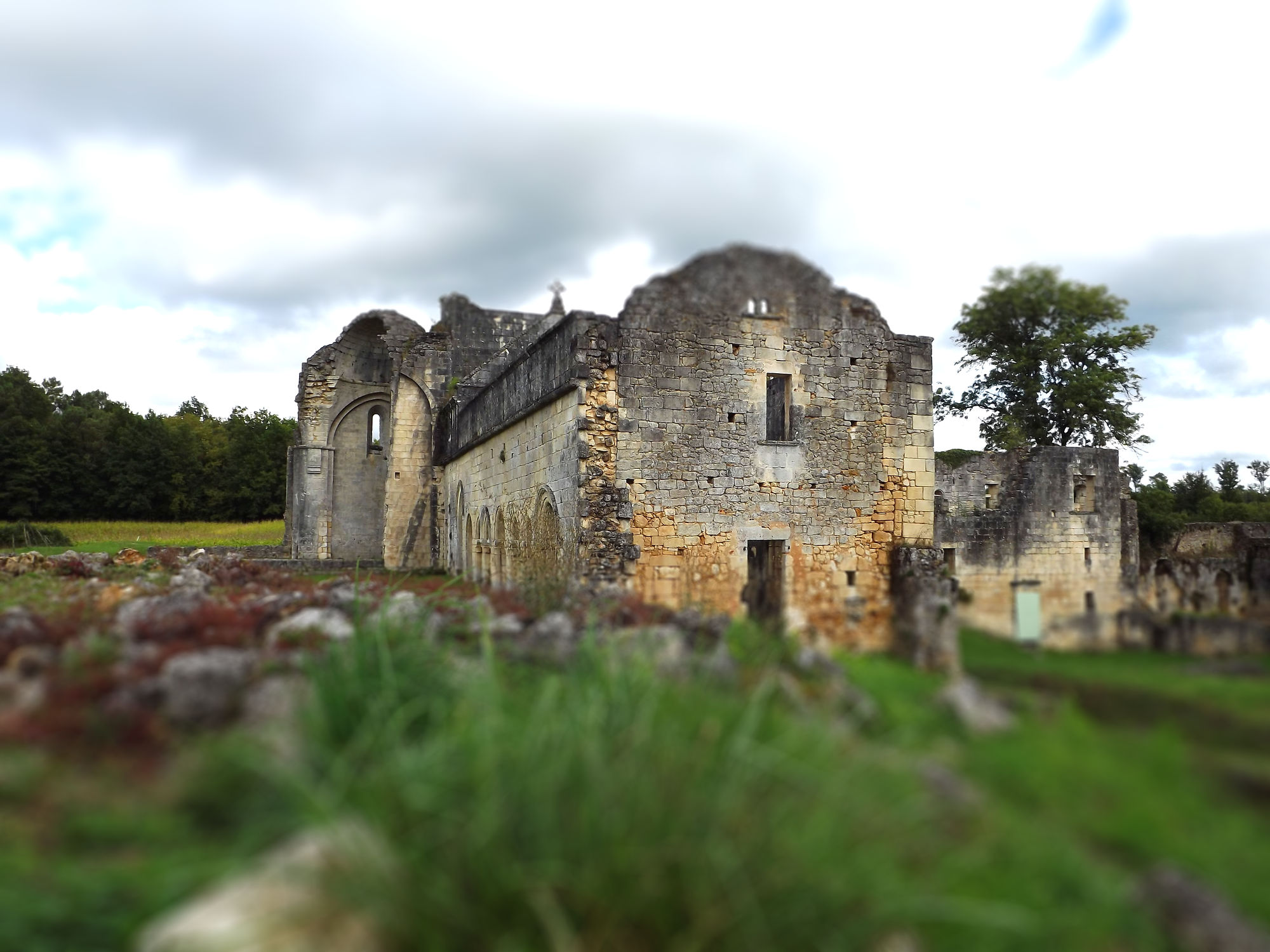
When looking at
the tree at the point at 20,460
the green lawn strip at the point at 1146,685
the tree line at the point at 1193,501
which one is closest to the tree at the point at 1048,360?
the tree line at the point at 1193,501

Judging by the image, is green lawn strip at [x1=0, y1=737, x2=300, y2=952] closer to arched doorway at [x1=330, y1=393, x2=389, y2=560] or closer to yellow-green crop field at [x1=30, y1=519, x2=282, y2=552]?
arched doorway at [x1=330, y1=393, x2=389, y2=560]

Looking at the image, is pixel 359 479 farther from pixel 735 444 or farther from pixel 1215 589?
pixel 1215 589

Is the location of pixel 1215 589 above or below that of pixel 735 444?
below

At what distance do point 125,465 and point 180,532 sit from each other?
25.7ft

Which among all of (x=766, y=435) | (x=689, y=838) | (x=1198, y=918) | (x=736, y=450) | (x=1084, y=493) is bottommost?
(x=1198, y=918)

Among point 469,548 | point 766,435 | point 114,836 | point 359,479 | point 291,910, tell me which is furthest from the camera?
point 359,479

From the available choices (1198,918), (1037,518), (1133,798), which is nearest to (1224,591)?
(1133,798)

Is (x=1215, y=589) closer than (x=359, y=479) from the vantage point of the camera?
Yes

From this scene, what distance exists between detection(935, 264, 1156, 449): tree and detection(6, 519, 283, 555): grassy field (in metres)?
25.2

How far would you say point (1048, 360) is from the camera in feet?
83.5

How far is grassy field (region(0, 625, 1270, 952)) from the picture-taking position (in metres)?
3.13

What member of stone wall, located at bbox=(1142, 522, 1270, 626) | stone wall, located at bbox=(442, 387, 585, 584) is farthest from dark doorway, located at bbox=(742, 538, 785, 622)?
stone wall, located at bbox=(1142, 522, 1270, 626)

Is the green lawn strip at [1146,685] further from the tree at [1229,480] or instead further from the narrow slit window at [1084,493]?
the tree at [1229,480]

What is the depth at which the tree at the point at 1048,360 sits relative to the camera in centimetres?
2461
